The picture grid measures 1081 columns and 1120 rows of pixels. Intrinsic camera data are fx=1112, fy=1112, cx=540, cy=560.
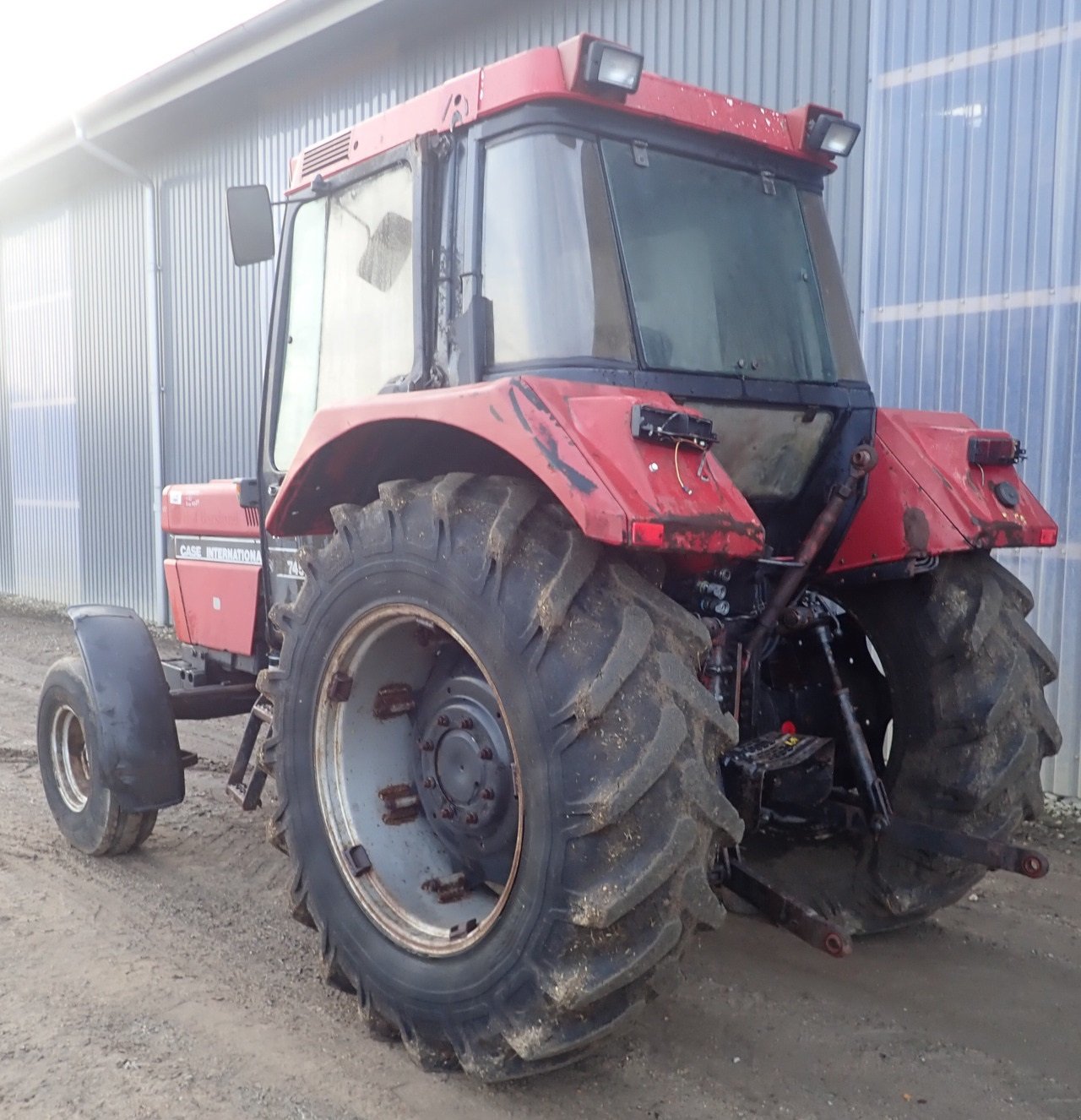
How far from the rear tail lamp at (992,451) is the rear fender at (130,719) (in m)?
2.92

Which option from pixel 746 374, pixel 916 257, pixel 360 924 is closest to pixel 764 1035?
pixel 360 924

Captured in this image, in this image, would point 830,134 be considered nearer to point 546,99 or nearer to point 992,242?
point 546,99

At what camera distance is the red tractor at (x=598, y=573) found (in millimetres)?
2350

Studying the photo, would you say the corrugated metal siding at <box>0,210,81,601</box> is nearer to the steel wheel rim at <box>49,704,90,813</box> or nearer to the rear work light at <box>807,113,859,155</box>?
the steel wheel rim at <box>49,704,90,813</box>

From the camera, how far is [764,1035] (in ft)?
9.91

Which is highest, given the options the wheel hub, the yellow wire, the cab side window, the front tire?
the cab side window

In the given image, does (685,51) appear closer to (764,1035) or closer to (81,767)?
(81,767)

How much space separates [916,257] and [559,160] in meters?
3.66

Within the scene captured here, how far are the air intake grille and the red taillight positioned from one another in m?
1.94

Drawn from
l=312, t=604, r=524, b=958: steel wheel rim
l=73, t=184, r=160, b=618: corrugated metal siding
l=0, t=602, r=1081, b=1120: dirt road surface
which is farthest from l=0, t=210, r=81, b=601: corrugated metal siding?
l=312, t=604, r=524, b=958: steel wheel rim

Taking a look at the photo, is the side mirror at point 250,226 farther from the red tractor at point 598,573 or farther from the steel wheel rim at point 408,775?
the steel wheel rim at point 408,775

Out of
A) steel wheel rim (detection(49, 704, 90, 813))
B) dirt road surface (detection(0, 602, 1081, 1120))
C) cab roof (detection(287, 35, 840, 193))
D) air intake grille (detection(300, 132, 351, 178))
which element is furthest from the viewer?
steel wheel rim (detection(49, 704, 90, 813))

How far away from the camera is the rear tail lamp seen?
129 inches

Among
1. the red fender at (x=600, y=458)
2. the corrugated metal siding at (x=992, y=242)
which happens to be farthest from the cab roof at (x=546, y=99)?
the corrugated metal siding at (x=992, y=242)
